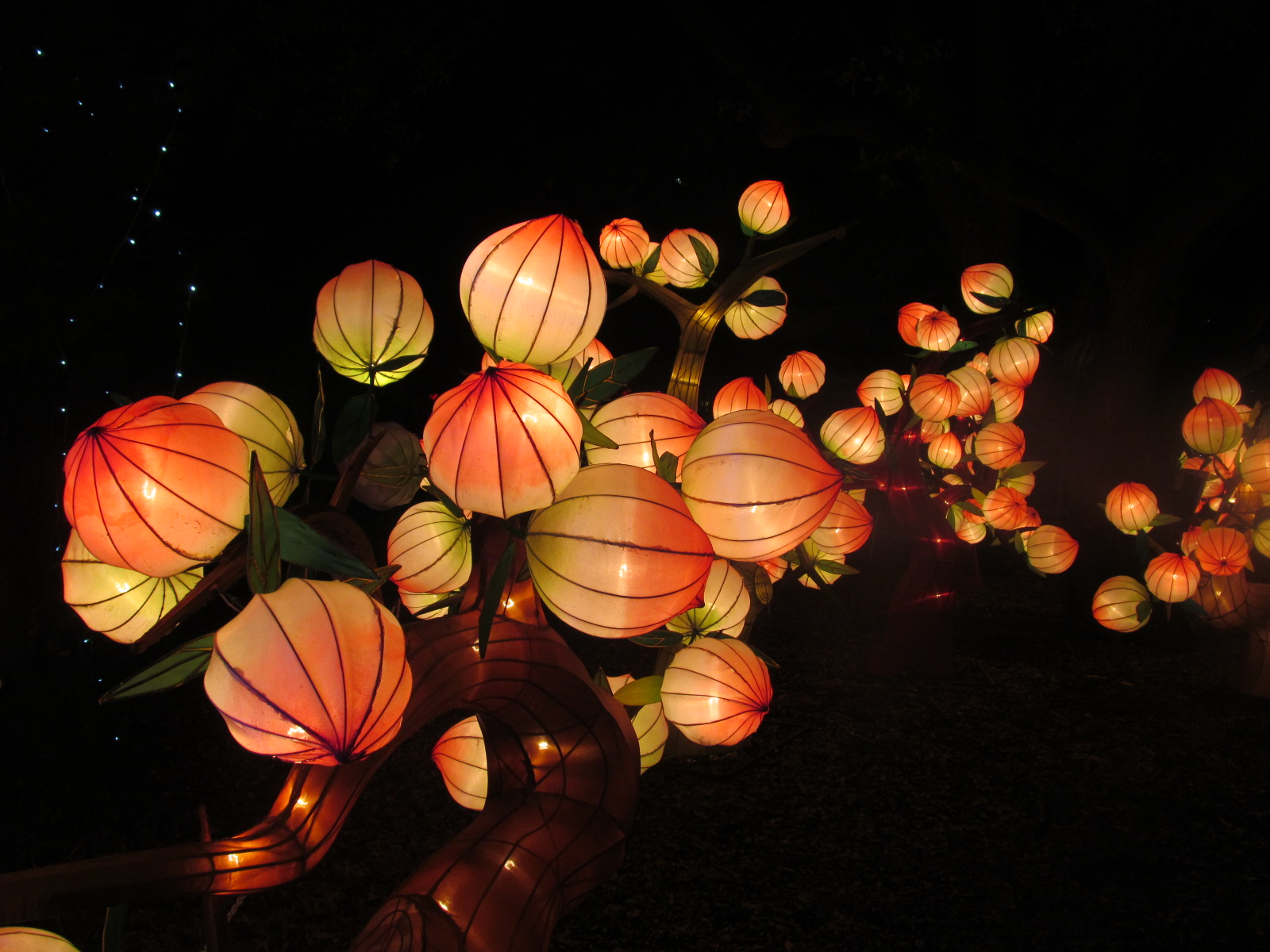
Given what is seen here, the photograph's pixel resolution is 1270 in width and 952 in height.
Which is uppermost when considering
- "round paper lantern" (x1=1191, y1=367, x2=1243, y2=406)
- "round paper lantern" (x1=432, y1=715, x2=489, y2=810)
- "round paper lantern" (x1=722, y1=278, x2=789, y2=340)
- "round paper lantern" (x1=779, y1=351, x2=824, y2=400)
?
"round paper lantern" (x1=722, y1=278, x2=789, y2=340)

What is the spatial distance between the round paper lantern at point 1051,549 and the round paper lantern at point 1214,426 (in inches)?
36.0

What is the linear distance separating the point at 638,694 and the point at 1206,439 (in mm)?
2884

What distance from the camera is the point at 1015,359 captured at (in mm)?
3221

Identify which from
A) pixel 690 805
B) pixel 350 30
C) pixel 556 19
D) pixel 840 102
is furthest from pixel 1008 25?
pixel 690 805

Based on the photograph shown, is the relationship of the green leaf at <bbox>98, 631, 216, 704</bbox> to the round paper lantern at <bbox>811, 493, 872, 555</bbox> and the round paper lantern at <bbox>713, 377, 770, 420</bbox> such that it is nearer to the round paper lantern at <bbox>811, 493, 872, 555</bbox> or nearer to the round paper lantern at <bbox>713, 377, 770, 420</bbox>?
the round paper lantern at <bbox>713, 377, 770, 420</bbox>

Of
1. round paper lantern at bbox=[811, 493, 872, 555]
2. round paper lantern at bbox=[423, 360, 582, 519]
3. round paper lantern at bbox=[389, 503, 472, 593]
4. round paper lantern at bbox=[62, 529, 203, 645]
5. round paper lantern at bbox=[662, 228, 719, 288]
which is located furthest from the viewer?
round paper lantern at bbox=[662, 228, 719, 288]

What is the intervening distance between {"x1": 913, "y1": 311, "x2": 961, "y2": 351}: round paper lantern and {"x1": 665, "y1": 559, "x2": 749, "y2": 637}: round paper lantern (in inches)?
77.6

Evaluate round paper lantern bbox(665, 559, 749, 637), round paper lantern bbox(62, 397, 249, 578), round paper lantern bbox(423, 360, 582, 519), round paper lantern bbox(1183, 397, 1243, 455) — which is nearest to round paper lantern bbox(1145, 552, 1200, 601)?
round paper lantern bbox(1183, 397, 1243, 455)

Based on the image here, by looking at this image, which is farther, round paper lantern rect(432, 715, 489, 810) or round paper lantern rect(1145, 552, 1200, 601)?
round paper lantern rect(1145, 552, 1200, 601)

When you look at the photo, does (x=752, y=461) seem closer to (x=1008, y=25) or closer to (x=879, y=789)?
(x=879, y=789)

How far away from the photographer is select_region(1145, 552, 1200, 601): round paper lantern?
10.4 feet

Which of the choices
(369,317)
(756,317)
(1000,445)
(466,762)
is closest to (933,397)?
(1000,445)

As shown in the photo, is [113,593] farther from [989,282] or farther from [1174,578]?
[1174,578]

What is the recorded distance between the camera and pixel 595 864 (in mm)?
1087
